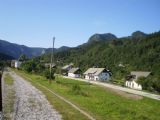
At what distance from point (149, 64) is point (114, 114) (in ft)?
439

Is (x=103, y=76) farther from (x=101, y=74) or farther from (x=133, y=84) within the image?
(x=133, y=84)

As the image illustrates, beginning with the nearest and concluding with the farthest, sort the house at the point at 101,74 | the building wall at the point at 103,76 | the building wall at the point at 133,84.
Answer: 1. the building wall at the point at 133,84
2. the house at the point at 101,74
3. the building wall at the point at 103,76

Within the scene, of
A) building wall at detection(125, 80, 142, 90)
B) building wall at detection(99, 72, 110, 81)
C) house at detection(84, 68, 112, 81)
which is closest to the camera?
building wall at detection(125, 80, 142, 90)

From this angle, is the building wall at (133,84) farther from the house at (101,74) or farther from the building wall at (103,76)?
the building wall at (103,76)

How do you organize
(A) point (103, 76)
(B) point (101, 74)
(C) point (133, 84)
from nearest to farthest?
(C) point (133, 84) → (B) point (101, 74) → (A) point (103, 76)

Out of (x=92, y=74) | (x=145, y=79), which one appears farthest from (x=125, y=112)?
(x=92, y=74)

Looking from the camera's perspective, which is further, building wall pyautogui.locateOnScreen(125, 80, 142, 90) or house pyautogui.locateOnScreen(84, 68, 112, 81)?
house pyautogui.locateOnScreen(84, 68, 112, 81)

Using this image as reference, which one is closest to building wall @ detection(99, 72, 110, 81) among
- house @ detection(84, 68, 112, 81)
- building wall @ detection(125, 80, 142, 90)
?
house @ detection(84, 68, 112, 81)

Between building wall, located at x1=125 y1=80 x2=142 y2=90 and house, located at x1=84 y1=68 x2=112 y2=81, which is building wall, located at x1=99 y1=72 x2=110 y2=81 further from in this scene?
building wall, located at x1=125 y1=80 x2=142 y2=90

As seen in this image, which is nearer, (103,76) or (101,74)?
(101,74)

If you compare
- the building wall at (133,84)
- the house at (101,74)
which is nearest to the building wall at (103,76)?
the house at (101,74)

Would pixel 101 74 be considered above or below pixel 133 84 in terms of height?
→ above

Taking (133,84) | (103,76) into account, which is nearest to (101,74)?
(103,76)

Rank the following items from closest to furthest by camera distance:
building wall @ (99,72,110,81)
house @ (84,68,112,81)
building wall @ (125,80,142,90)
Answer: building wall @ (125,80,142,90), house @ (84,68,112,81), building wall @ (99,72,110,81)
